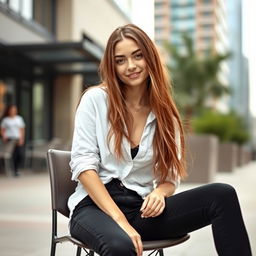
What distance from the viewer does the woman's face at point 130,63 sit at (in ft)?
8.24

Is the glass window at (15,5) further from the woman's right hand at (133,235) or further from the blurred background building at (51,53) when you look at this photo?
the woman's right hand at (133,235)

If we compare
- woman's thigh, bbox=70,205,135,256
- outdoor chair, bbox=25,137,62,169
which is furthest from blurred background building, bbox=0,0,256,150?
woman's thigh, bbox=70,205,135,256

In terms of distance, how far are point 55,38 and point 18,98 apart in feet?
9.64

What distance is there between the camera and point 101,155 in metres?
2.52

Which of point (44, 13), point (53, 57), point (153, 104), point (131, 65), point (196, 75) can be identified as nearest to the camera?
point (131, 65)

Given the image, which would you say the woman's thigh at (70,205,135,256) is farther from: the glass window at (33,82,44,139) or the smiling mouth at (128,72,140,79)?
the glass window at (33,82,44,139)

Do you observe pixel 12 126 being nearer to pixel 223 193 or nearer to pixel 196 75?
pixel 223 193

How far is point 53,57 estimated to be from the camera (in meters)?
16.2

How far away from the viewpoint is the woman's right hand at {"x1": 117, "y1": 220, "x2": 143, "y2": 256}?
216cm

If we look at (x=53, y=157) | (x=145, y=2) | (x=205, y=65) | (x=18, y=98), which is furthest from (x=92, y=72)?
(x=205, y=65)

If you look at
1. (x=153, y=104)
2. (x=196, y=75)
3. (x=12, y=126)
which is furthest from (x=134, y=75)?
(x=196, y=75)

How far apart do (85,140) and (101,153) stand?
0.31 feet

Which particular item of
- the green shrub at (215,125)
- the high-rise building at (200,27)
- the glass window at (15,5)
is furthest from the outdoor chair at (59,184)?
the high-rise building at (200,27)

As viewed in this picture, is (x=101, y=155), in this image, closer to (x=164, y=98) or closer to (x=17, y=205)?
(x=164, y=98)
